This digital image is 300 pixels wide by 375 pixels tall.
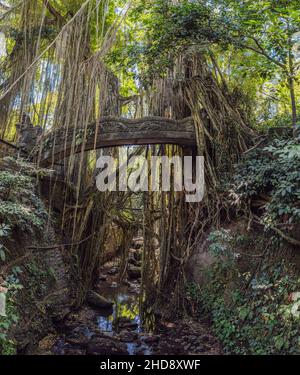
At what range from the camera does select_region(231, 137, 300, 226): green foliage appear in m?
2.66

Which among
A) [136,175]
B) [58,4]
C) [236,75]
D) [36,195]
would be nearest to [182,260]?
[136,175]

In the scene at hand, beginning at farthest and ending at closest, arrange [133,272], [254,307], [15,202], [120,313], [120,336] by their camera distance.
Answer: [133,272] → [120,313] → [120,336] → [15,202] → [254,307]

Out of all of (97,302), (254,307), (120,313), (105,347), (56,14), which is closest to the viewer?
(254,307)

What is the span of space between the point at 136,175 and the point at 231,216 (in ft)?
5.47

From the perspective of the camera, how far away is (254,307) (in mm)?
2824

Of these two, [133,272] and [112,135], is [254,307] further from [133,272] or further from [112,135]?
[133,272]

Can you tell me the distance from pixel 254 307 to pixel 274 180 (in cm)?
128

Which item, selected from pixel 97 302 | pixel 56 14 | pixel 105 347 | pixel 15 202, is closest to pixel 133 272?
pixel 97 302

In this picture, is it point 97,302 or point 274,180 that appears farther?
point 97,302

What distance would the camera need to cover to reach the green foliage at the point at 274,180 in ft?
8.72

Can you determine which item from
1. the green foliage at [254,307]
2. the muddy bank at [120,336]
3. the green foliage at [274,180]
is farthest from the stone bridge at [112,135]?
the muddy bank at [120,336]

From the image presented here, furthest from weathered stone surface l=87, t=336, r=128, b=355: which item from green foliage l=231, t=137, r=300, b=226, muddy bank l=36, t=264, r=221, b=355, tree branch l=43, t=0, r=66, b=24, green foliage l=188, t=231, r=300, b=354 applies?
tree branch l=43, t=0, r=66, b=24

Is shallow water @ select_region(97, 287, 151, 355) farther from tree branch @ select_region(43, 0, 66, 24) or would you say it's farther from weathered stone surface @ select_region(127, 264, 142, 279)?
tree branch @ select_region(43, 0, 66, 24)

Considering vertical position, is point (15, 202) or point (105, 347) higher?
point (15, 202)
